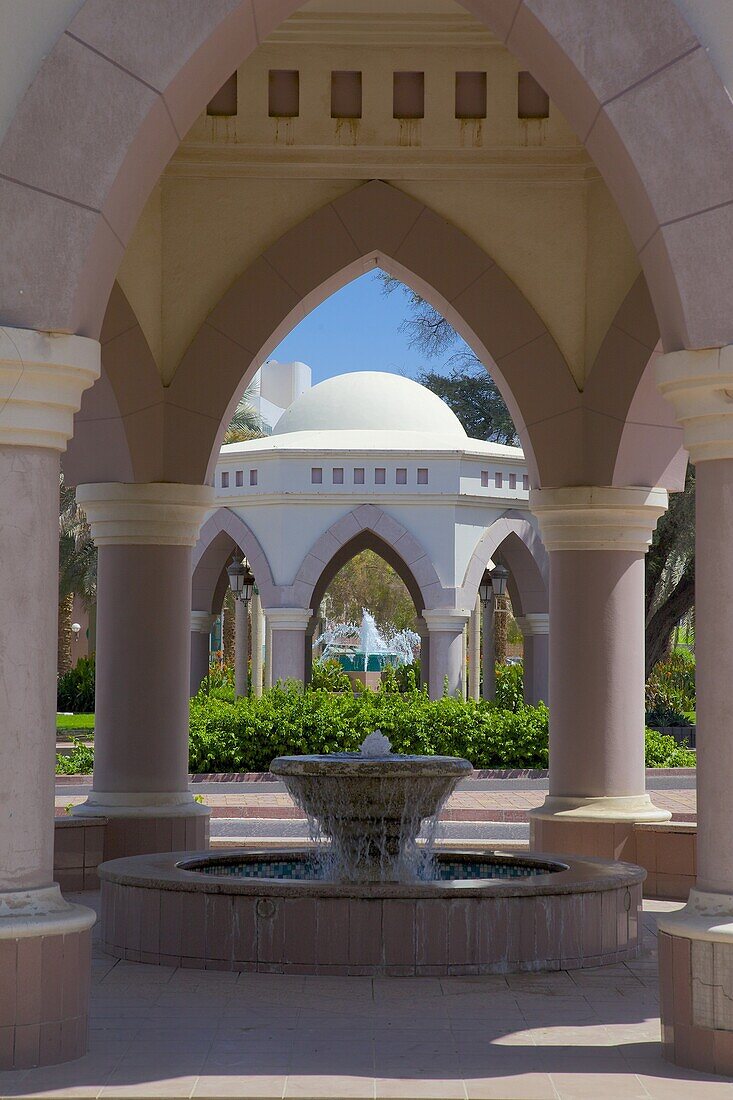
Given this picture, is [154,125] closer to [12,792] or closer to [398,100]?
[12,792]

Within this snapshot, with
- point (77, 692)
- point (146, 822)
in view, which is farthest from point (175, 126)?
point (77, 692)

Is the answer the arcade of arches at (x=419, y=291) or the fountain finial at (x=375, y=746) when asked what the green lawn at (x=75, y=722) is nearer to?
the arcade of arches at (x=419, y=291)

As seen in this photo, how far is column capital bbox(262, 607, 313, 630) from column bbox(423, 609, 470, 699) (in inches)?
71.4

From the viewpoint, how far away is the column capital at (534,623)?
77.8 ft

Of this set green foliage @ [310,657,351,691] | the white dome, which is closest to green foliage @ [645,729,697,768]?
the white dome

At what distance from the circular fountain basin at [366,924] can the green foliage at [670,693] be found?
48.1 ft

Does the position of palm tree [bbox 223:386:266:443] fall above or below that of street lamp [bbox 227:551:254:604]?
above

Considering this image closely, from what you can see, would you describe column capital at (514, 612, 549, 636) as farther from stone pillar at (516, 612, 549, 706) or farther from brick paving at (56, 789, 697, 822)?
brick paving at (56, 789, 697, 822)

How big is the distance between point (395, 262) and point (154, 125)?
458 cm

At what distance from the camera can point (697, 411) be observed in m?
5.76

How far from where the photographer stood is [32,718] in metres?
5.48

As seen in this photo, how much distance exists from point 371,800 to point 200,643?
55.6ft

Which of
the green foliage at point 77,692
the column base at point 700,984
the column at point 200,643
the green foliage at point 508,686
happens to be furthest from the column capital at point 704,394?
the green foliage at point 77,692

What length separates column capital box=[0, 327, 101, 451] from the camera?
5496 mm
